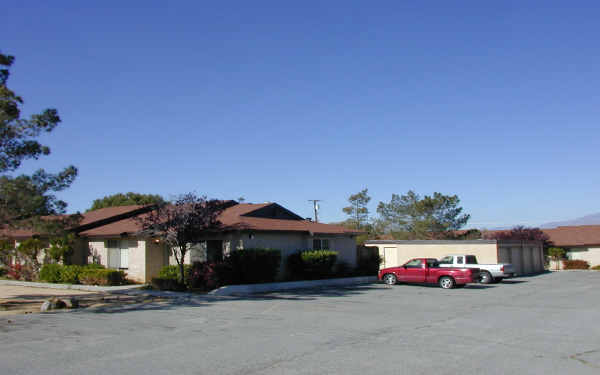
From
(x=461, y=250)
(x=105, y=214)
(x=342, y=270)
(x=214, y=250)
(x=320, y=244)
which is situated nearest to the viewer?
(x=214, y=250)

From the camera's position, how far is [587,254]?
153ft

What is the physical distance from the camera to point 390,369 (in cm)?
826

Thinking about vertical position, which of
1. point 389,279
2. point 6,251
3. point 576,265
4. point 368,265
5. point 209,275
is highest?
point 6,251

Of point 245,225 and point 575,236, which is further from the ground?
point 245,225

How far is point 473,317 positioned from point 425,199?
43.2 m

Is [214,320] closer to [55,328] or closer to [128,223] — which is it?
[55,328]

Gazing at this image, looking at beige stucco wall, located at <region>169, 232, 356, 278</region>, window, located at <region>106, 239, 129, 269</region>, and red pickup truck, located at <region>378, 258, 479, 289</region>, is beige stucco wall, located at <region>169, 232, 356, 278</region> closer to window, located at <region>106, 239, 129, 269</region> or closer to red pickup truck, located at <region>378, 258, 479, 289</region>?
window, located at <region>106, 239, 129, 269</region>

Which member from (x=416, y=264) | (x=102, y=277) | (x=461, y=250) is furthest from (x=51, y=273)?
(x=461, y=250)

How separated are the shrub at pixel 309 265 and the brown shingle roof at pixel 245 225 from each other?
56.6 inches

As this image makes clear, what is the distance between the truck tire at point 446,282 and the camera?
80.5 feet

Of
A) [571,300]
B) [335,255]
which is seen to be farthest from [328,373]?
[335,255]

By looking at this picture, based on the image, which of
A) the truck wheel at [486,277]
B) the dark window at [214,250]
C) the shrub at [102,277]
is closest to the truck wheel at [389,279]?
the truck wheel at [486,277]

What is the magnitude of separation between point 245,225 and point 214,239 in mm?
2144

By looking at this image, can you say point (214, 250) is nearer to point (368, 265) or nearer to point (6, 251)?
point (368, 265)
